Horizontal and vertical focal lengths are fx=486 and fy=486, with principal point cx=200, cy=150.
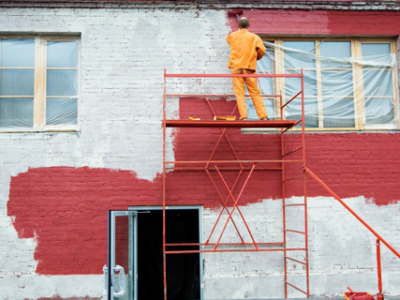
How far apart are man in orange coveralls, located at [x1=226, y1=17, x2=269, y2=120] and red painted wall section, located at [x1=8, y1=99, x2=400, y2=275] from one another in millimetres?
594

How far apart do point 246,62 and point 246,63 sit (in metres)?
0.02

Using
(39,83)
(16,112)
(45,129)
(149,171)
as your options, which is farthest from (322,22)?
(16,112)

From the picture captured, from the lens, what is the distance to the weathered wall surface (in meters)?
7.87

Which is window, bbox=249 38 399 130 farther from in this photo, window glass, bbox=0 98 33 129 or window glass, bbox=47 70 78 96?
window glass, bbox=0 98 33 129

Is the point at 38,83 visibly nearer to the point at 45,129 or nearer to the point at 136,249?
the point at 45,129

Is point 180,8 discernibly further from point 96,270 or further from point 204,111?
point 96,270

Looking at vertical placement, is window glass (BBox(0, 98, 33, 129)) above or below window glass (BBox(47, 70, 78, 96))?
below

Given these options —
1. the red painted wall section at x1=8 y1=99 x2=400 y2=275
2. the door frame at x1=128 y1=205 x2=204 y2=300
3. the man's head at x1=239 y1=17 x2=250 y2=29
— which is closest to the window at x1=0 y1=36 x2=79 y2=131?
the red painted wall section at x1=8 y1=99 x2=400 y2=275

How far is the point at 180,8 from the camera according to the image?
8438mm

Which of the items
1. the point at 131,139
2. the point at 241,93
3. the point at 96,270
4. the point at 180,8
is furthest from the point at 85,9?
the point at 96,270

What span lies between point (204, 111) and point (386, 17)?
3673 mm

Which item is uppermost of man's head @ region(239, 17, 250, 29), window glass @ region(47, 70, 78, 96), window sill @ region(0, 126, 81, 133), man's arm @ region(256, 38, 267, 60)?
man's head @ region(239, 17, 250, 29)

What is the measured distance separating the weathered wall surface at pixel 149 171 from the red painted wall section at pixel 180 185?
2 centimetres

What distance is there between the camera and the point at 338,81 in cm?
865
